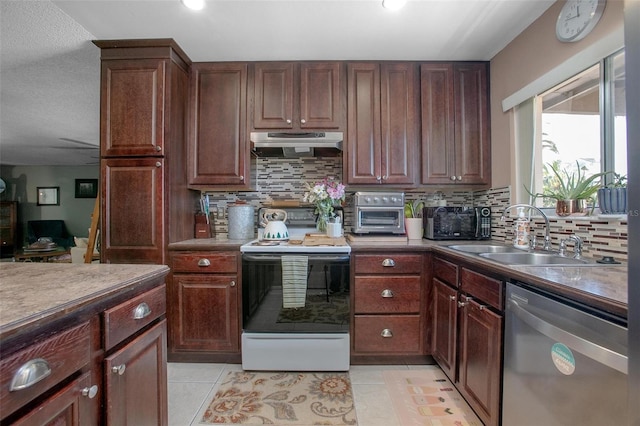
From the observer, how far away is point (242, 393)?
164cm

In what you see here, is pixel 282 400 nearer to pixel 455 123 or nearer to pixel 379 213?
pixel 379 213

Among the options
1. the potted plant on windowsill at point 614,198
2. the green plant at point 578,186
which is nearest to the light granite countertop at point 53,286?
the potted plant on windowsill at point 614,198

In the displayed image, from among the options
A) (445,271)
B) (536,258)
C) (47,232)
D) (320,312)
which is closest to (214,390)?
(320,312)

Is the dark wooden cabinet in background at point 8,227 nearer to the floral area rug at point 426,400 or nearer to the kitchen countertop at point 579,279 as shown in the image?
the floral area rug at point 426,400

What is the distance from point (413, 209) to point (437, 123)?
0.73m

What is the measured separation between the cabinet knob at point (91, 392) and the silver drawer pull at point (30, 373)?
15cm

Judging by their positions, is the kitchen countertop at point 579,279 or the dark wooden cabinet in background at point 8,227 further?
the dark wooden cabinet in background at point 8,227

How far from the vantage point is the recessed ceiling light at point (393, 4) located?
1.53 meters

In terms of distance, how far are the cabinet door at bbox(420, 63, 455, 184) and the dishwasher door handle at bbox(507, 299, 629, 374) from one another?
1289 millimetres

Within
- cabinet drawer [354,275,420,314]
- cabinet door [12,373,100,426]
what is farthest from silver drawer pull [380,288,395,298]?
cabinet door [12,373,100,426]

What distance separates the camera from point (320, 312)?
182cm

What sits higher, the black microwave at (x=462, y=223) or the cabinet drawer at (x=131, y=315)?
the black microwave at (x=462, y=223)

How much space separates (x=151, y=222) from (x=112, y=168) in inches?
18.4

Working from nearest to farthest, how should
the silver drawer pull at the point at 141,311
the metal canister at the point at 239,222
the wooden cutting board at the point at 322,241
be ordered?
the silver drawer pull at the point at 141,311
the wooden cutting board at the point at 322,241
the metal canister at the point at 239,222
